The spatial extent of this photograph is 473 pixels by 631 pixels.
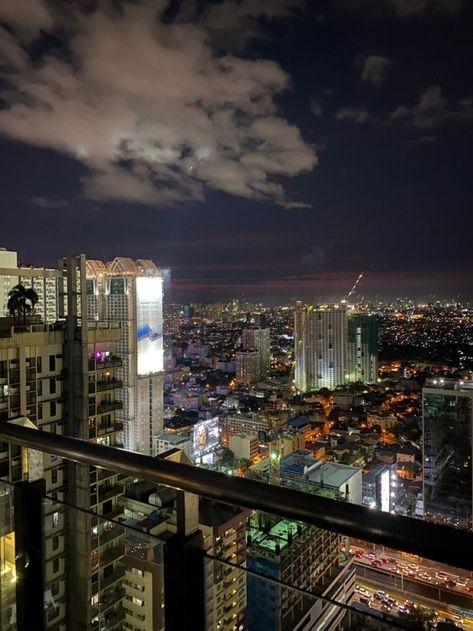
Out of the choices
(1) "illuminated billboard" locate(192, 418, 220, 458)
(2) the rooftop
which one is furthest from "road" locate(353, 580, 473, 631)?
(1) "illuminated billboard" locate(192, 418, 220, 458)

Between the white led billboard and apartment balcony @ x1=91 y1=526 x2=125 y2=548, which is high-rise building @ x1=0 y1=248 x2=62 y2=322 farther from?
the white led billboard

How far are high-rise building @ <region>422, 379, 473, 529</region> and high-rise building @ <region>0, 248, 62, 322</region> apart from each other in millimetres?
11564

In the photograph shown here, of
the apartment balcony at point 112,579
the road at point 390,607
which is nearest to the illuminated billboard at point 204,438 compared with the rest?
the road at point 390,607

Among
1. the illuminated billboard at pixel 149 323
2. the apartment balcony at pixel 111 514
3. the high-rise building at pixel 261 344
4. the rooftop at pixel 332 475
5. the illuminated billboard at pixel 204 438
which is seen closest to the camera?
the apartment balcony at pixel 111 514

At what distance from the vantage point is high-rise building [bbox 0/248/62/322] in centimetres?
618

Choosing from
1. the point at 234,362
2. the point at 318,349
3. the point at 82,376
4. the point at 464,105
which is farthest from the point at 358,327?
the point at 82,376

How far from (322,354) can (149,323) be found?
1614cm

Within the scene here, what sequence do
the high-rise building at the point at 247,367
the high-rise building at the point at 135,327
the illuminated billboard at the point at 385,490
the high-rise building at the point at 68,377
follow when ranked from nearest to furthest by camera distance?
the high-rise building at the point at 68,377
the illuminated billboard at the point at 385,490
the high-rise building at the point at 135,327
the high-rise building at the point at 247,367

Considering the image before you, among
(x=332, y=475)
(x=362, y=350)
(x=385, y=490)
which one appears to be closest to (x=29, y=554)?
(x=332, y=475)

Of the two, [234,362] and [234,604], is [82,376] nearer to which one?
[234,604]

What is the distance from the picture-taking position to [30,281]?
1124 cm

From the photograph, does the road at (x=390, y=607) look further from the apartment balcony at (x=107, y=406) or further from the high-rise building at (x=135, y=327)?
the high-rise building at (x=135, y=327)

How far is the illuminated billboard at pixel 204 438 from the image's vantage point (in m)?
19.8

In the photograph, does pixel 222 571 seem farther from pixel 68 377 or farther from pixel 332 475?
pixel 332 475
